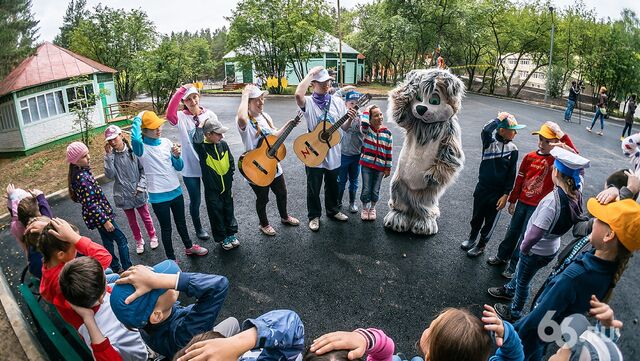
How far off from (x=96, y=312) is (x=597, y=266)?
9.68 ft

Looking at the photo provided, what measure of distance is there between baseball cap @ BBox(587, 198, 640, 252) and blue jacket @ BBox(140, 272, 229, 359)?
81.8 inches

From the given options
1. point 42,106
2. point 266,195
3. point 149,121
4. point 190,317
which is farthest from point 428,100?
point 42,106

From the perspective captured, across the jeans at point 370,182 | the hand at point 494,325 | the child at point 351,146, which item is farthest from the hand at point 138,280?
the jeans at point 370,182

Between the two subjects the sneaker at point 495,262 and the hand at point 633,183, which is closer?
the hand at point 633,183

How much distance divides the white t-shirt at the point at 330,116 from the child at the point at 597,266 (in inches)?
112

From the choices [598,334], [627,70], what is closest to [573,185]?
[598,334]

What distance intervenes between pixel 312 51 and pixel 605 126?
1725 centimetres

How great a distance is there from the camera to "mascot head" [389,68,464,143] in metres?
3.98

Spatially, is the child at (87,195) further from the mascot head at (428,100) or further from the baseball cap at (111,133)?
the mascot head at (428,100)

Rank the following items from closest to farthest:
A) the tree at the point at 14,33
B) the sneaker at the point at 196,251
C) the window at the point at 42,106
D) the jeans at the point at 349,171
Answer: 1. the sneaker at the point at 196,251
2. the jeans at the point at 349,171
3. the tree at the point at 14,33
4. the window at the point at 42,106

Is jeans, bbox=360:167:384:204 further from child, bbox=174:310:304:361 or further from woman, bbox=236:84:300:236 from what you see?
child, bbox=174:310:304:361

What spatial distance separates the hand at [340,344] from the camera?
4.48ft

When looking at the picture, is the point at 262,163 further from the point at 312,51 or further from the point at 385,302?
the point at 312,51

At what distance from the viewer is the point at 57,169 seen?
350 inches
